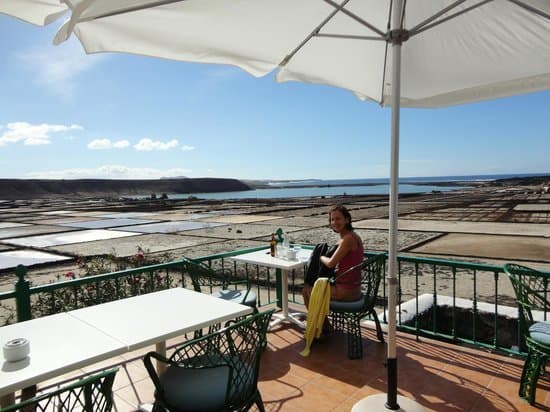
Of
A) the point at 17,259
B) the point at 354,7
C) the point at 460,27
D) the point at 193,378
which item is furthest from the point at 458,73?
the point at 17,259

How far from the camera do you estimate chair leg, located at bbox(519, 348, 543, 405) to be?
2.85 m

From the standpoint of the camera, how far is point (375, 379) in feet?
11.1

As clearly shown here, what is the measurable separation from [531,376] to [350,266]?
5.51 ft

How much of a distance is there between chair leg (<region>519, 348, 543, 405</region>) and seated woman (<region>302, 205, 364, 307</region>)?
152 centimetres

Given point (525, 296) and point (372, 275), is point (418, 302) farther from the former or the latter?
point (525, 296)

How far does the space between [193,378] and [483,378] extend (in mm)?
2575

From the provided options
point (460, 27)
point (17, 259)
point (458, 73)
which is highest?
point (460, 27)

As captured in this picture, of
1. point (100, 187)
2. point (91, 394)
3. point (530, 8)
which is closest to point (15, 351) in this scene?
point (91, 394)

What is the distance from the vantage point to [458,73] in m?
3.41

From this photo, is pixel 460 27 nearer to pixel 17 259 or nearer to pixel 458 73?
pixel 458 73

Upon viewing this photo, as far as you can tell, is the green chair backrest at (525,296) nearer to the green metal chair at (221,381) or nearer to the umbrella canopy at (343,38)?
Result: the umbrella canopy at (343,38)

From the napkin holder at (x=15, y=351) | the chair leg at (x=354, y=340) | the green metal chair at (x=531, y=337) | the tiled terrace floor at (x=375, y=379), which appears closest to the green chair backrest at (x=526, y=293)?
the green metal chair at (x=531, y=337)

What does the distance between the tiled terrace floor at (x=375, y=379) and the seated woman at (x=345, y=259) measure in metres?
0.63

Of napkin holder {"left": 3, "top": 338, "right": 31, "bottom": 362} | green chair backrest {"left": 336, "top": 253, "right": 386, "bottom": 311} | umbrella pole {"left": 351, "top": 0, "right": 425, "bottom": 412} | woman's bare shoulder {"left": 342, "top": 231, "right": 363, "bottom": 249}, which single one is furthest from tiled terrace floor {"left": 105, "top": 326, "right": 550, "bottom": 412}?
napkin holder {"left": 3, "top": 338, "right": 31, "bottom": 362}
